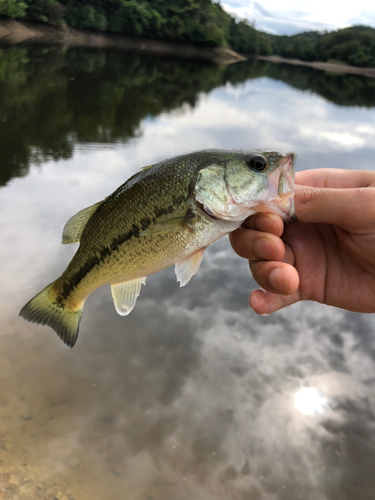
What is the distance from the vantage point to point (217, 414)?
166 inches

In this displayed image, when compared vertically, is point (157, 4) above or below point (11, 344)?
above

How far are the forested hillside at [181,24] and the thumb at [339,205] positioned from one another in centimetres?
4921

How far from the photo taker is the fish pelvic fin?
2.68 m

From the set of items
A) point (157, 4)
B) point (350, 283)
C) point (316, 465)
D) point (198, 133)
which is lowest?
point (316, 465)

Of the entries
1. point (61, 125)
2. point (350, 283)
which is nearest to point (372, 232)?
point (350, 283)

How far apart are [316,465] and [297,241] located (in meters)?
2.67

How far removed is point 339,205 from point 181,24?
82460mm

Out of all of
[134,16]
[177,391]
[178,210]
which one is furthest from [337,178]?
[134,16]

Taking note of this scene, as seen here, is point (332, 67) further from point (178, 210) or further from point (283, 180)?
point (178, 210)

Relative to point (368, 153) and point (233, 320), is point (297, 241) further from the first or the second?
point (368, 153)

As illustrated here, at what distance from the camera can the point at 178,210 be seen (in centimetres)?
229

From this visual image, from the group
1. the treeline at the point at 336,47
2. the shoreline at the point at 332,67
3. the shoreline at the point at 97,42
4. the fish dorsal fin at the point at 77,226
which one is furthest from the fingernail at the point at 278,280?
the treeline at the point at 336,47

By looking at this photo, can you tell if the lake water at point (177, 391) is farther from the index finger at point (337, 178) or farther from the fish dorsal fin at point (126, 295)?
the index finger at point (337, 178)

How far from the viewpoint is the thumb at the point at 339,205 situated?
7.60 feet
